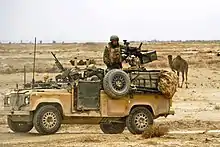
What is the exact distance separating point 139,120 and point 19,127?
3.31 metres

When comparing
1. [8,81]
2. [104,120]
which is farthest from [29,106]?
[8,81]

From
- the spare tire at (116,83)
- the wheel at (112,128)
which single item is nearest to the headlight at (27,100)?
the spare tire at (116,83)

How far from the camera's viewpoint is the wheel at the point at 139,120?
1805 cm

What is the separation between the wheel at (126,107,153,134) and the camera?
59.2 feet

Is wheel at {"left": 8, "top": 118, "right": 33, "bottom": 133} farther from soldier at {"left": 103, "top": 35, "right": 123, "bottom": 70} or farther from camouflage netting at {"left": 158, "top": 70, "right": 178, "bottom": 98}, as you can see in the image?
camouflage netting at {"left": 158, "top": 70, "right": 178, "bottom": 98}

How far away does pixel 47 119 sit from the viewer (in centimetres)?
1711

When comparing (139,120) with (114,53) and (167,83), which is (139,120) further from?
(114,53)

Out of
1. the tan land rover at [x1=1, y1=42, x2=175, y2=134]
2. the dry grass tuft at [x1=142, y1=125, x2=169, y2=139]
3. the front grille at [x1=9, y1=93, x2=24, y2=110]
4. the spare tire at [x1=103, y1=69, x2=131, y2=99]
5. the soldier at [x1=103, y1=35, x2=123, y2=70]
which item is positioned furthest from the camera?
the soldier at [x1=103, y1=35, x2=123, y2=70]

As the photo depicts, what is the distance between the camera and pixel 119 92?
17547 millimetres

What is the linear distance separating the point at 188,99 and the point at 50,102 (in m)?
13.5

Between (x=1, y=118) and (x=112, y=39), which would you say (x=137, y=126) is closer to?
(x=112, y=39)

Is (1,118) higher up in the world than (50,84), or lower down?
lower down

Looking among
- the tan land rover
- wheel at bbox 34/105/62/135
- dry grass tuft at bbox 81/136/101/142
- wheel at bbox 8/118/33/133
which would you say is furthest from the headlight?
dry grass tuft at bbox 81/136/101/142

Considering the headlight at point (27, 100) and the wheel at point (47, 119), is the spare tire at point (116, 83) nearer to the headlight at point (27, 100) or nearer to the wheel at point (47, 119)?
the wheel at point (47, 119)
